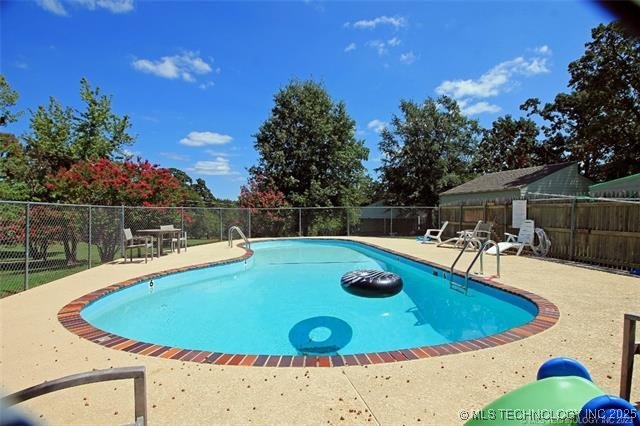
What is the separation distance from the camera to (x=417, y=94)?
25016 mm

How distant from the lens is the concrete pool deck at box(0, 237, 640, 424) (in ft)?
7.64

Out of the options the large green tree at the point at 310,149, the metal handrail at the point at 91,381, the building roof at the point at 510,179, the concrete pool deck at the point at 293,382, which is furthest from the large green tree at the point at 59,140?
the building roof at the point at 510,179

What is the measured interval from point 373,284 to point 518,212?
9352 mm

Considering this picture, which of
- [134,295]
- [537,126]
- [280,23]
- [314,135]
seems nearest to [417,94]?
[314,135]

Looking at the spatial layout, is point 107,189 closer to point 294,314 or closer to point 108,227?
point 108,227

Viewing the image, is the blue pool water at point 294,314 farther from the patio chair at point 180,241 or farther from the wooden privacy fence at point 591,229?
the patio chair at point 180,241

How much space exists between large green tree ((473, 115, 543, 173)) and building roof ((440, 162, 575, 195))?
9.17m

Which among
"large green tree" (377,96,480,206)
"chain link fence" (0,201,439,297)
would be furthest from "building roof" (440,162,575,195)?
"chain link fence" (0,201,439,297)

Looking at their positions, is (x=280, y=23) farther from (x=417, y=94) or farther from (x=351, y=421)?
(x=417, y=94)

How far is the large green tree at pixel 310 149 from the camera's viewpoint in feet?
69.5

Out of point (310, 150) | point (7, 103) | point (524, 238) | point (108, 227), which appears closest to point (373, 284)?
point (524, 238)

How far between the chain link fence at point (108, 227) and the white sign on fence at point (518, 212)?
9015 millimetres

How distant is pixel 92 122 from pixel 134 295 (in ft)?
32.1

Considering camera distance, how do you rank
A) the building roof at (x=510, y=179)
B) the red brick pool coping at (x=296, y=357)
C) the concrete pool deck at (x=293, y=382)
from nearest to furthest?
the concrete pool deck at (x=293, y=382)
the red brick pool coping at (x=296, y=357)
the building roof at (x=510, y=179)
